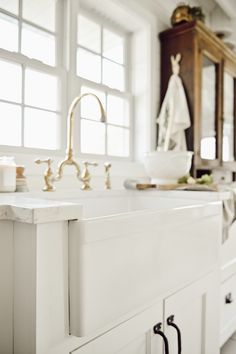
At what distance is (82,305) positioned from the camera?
0.63 metres

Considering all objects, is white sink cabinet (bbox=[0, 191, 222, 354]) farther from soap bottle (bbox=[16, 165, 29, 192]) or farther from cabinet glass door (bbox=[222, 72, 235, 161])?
cabinet glass door (bbox=[222, 72, 235, 161])

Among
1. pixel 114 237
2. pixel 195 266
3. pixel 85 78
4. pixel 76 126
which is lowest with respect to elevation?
pixel 195 266

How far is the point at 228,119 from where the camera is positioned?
2.84 m

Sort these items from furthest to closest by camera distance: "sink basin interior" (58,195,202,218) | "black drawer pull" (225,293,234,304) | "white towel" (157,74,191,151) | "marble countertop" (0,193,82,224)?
"white towel" (157,74,191,151) < "black drawer pull" (225,293,234,304) < "sink basin interior" (58,195,202,218) < "marble countertop" (0,193,82,224)

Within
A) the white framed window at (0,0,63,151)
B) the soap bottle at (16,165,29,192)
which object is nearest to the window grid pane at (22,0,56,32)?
the white framed window at (0,0,63,151)

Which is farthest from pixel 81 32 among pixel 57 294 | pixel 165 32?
pixel 57 294

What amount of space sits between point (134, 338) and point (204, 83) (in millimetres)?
2093

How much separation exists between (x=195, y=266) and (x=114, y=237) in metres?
0.47

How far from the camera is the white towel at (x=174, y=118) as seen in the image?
7.20 ft

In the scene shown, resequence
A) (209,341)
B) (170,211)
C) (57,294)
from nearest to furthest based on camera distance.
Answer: (57,294) < (170,211) < (209,341)

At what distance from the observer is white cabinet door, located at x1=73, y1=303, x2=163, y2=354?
71 cm

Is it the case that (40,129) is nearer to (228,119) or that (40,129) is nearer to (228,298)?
(228,298)

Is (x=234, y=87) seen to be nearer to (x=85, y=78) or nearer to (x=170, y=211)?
(x=85, y=78)

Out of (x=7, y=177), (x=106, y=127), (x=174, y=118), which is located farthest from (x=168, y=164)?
(x=7, y=177)
